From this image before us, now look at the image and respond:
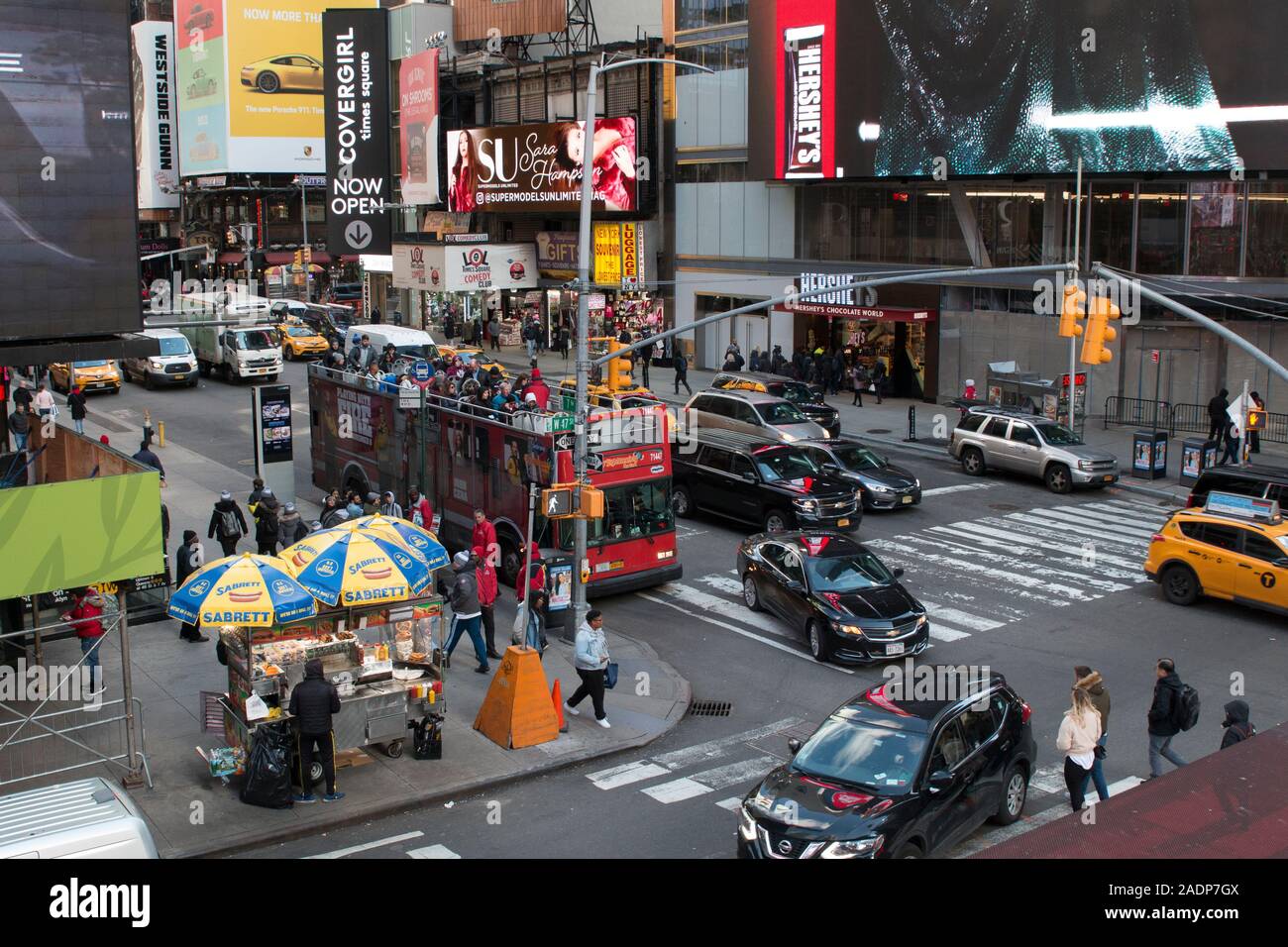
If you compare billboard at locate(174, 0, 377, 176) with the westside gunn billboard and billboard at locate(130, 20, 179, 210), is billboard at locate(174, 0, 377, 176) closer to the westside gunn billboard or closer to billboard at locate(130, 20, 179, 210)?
billboard at locate(130, 20, 179, 210)

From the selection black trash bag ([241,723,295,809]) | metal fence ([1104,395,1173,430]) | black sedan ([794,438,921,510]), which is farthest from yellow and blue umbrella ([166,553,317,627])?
metal fence ([1104,395,1173,430])

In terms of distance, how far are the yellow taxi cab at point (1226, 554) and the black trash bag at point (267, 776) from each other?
540 inches

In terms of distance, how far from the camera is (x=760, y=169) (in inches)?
1769

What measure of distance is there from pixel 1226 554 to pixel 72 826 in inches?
652

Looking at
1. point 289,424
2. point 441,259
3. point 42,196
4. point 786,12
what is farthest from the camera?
point 441,259

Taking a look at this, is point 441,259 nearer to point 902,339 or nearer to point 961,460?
point 902,339

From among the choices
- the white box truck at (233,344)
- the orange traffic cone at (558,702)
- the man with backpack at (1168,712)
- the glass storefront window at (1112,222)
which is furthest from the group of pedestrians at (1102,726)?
the white box truck at (233,344)

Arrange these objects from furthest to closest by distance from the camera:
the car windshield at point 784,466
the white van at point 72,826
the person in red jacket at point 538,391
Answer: the person in red jacket at point 538,391, the car windshield at point 784,466, the white van at point 72,826

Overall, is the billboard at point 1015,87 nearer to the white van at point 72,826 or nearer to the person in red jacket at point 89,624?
the person in red jacket at point 89,624

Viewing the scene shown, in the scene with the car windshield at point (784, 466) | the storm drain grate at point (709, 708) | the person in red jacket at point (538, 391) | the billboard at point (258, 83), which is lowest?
the storm drain grate at point (709, 708)

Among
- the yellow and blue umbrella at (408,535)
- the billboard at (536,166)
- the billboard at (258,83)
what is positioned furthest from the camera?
A: the billboard at (258,83)

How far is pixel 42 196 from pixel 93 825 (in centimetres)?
843

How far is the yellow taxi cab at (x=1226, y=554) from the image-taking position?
19.1 metres

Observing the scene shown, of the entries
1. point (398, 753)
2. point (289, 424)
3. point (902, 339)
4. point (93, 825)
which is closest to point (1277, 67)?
point (902, 339)
